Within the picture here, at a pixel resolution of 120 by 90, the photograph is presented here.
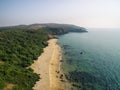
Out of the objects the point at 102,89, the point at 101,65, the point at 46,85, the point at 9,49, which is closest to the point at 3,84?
the point at 46,85

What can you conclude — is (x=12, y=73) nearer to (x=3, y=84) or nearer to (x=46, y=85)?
(x=3, y=84)

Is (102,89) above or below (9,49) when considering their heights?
below

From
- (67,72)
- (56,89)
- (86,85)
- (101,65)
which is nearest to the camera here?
(56,89)

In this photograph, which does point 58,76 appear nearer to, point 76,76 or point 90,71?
point 76,76

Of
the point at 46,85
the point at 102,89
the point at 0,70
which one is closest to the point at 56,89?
the point at 46,85

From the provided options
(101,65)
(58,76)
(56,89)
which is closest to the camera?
(56,89)

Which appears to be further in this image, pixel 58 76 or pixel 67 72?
pixel 67 72

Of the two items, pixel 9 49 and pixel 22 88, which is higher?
pixel 9 49

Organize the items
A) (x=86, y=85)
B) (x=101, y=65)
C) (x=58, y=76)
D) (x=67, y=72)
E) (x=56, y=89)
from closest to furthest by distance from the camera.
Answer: (x=56, y=89), (x=86, y=85), (x=58, y=76), (x=67, y=72), (x=101, y=65)

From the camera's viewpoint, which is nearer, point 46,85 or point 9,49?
point 46,85
